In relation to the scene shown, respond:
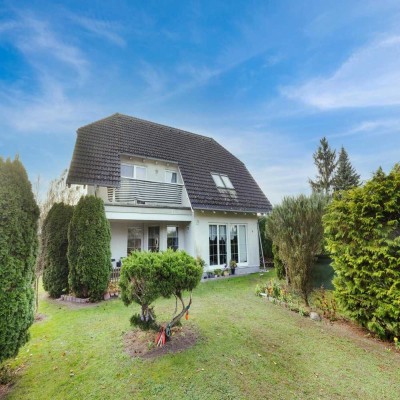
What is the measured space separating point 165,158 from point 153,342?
1138 centimetres

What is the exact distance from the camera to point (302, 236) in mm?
7828

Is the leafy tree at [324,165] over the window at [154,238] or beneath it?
over

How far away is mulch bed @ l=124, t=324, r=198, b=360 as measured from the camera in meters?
4.63

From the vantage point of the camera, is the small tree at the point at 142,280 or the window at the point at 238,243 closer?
the small tree at the point at 142,280

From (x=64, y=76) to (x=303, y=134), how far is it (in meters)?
15.8

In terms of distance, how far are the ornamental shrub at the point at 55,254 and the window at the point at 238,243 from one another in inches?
364

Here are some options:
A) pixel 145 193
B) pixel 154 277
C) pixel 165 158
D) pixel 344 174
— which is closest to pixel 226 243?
pixel 145 193

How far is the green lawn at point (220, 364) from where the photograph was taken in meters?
3.59

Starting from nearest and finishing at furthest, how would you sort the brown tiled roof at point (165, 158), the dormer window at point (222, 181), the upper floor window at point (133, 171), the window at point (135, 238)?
the brown tiled roof at point (165, 158)
the window at point (135, 238)
the upper floor window at point (133, 171)
the dormer window at point (222, 181)

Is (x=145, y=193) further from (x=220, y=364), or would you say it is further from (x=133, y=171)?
(x=220, y=364)

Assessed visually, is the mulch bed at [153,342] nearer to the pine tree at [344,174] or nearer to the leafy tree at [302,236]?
the leafy tree at [302,236]

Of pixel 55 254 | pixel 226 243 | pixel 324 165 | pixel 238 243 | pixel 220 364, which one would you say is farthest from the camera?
pixel 324 165

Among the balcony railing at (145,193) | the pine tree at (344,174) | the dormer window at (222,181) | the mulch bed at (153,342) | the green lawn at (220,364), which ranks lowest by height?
the green lawn at (220,364)

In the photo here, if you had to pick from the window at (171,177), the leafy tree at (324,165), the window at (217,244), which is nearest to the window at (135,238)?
the window at (171,177)
